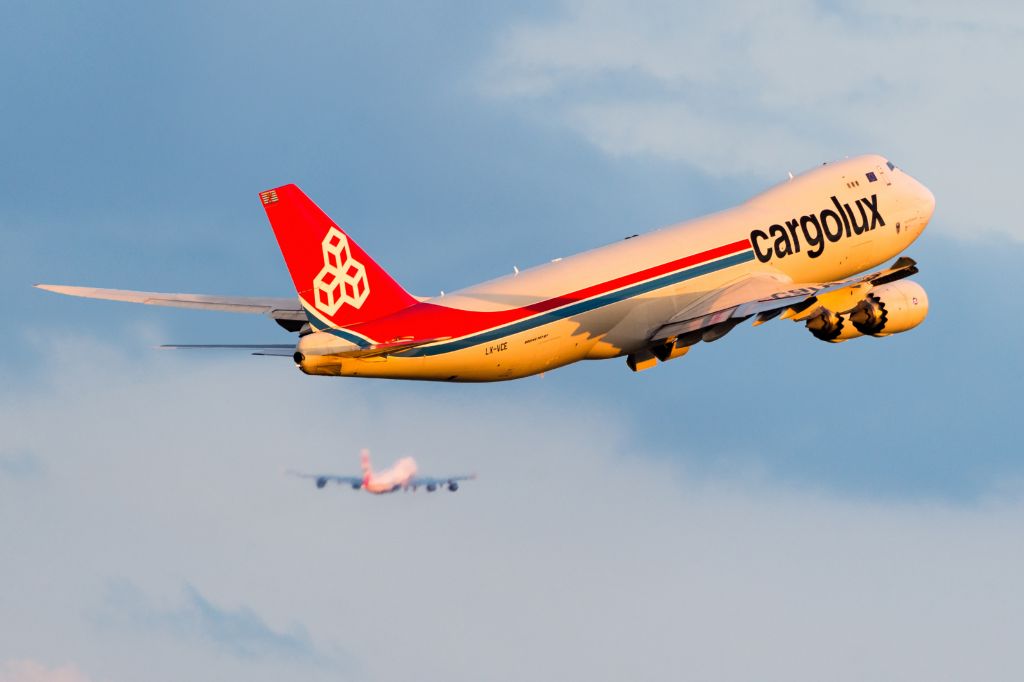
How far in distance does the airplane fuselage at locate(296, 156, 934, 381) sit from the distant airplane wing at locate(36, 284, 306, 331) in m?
8.09

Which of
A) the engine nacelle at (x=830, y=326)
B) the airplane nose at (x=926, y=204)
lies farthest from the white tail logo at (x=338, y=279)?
the airplane nose at (x=926, y=204)

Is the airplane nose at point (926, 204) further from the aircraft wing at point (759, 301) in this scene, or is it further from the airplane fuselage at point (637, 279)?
the aircraft wing at point (759, 301)

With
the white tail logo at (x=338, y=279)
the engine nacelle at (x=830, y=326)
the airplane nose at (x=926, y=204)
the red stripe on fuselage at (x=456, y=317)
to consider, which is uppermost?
the airplane nose at (x=926, y=204)

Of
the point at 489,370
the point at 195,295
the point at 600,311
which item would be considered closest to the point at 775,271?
the point at 600,311

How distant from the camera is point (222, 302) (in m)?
65.9

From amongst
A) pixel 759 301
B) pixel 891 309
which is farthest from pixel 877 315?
pixel 759 301

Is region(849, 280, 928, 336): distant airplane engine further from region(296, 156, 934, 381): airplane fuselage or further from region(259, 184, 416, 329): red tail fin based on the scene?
region(259, 184, 416, 329): red tail fin

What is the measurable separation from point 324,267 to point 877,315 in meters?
A: 19.2

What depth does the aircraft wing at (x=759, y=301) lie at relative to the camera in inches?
2379

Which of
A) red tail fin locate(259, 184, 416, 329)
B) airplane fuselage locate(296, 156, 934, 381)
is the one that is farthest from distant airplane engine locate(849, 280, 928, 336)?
red tail fin locate(259, 184, 416, 329)

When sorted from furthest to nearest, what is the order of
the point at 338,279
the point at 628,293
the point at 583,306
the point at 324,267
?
1. the point at 628,293
2. the point at 583,306
3. the point at 338,279
4. the point at 324,267

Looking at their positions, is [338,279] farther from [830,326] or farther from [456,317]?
[830,326]

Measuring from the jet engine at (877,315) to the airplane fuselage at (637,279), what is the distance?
3.36 meters

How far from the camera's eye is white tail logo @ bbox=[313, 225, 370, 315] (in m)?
56.4
